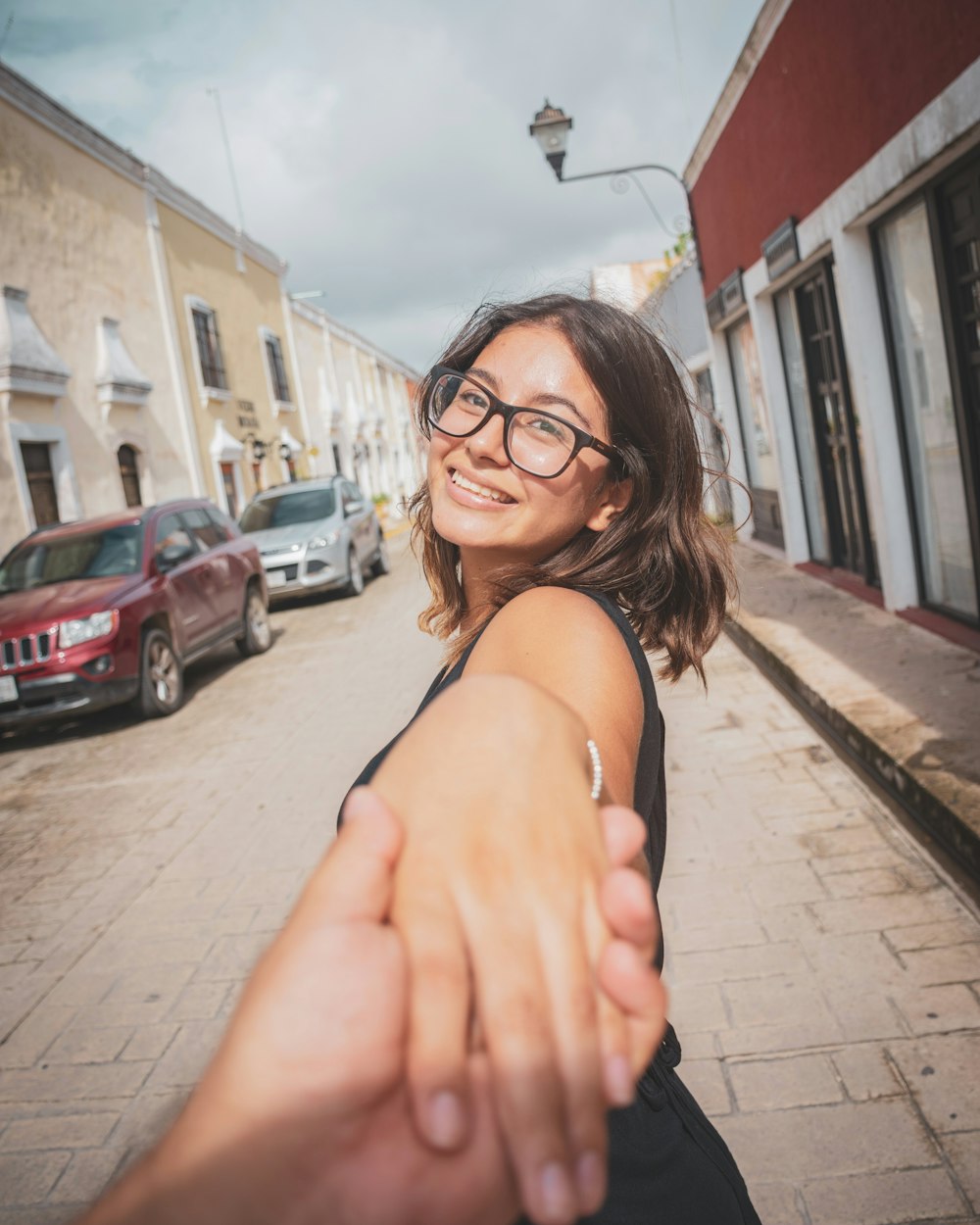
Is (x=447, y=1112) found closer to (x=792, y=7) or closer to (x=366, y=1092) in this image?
(x=366, y=1092)

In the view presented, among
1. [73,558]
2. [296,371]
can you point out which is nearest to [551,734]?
[73,558]

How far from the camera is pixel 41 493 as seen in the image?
45.4ft

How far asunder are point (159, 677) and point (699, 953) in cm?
612

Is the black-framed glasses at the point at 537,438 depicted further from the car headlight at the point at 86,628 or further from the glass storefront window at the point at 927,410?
the car headlight at the point at 86,628

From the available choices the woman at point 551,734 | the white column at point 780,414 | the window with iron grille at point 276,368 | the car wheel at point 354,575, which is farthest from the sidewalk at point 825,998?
the window with iron grille at point 276,368

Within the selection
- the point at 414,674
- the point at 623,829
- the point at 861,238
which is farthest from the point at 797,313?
the point at 623,829

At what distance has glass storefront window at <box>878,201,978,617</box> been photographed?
6309mm

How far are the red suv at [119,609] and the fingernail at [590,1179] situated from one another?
7581 millimetres

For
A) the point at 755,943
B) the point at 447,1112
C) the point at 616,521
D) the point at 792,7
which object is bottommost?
the point at 755,943

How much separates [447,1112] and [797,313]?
32.8ft

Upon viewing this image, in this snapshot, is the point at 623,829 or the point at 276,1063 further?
the point at 623,829

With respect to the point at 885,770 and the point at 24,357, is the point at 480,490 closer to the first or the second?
the point at 885,770

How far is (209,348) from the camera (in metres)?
20.9

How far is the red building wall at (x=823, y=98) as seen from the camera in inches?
208
